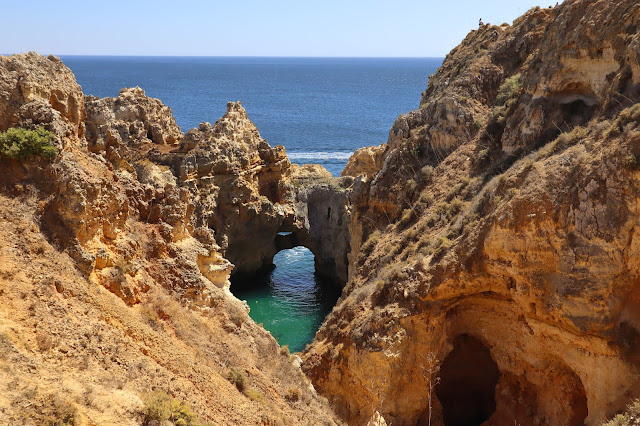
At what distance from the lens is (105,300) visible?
41.0 ft

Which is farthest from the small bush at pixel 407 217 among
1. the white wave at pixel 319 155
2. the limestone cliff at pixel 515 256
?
the white wave at pixel 319 155

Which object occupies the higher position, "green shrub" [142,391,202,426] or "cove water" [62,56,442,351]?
"green shrub" [142,391,202,426]

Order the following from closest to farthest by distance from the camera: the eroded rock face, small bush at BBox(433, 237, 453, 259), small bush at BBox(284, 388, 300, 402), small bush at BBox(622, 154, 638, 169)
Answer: the eroded rock face < small bush at BBox(284, 388, 300, 402) < small bush at BBox(622, 154, 638, 169) < small bush at BBox(433, 237, 453, 259)

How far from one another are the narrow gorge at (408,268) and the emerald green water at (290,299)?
10072mm

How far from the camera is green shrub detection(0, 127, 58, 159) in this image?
1248 centimetres

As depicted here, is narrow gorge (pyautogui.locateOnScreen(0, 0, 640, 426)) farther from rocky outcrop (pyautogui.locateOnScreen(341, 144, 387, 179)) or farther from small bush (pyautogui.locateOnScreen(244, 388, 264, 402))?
rocky outcrop (pyautogui.locateOnScreen(341, 144, 387, 179))

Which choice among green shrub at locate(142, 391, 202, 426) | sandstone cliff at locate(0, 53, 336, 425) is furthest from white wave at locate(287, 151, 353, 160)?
green shrub at locate(142, 391, 202, 426)

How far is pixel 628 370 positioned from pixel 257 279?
34.1 m

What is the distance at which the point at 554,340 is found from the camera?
19.0m

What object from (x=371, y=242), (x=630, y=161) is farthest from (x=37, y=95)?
(x=371, y=242)

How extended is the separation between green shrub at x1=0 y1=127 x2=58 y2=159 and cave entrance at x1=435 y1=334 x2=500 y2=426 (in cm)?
1756

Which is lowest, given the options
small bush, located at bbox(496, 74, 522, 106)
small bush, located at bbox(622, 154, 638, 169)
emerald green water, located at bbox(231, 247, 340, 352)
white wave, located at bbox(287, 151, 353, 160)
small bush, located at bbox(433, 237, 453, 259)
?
emerald green water, located at bbox(231, 247, 340, 352)

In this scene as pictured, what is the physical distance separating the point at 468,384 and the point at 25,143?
20481 millimetres

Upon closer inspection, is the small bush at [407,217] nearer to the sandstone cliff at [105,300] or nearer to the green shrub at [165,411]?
the sandstone cliff at [105,300]
